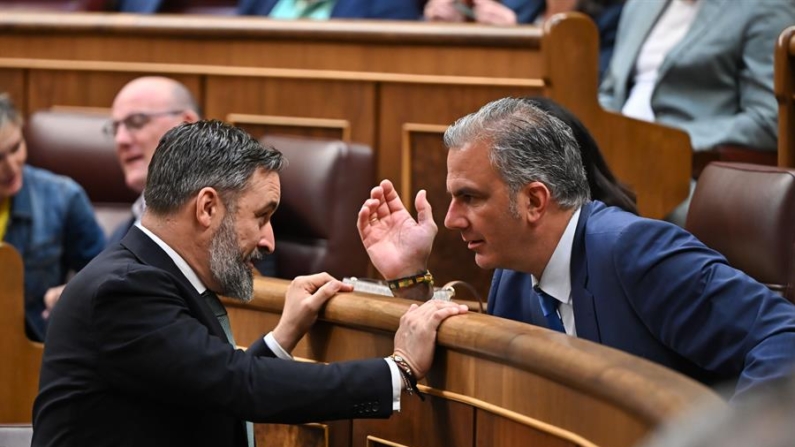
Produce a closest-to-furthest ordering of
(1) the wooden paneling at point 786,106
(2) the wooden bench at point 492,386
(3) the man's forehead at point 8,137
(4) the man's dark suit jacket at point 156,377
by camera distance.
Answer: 1. (2) the wooden bench at point 492,386
2. (4) the man's dark suit jacket at point 156,377
3. (1) the wooden paneling at point 786,106
4. (3) the man's forehead at point 8,137

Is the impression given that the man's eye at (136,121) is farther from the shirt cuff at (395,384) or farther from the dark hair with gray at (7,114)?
the shirt cuff at (395,384)

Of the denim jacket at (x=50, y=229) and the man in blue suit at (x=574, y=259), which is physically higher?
the man in blue suit at (x=574, y=259)

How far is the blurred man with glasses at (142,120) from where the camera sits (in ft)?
9.98

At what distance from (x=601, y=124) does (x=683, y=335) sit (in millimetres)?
1239

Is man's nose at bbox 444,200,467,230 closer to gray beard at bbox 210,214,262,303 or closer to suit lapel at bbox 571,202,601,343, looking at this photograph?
suit lapel at bbox 571,202,601,343

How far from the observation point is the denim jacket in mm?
2994

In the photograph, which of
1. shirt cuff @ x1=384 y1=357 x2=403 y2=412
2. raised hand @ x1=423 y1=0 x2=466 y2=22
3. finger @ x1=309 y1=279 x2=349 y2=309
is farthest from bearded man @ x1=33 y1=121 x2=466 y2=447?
raised hand @ x1=423 y1=0 x2=466 y2=22

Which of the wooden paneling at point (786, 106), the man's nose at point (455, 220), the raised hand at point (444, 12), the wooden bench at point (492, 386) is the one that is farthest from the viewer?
the raised hand at point (444, 12)

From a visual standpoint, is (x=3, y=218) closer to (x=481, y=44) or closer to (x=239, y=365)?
(x=481, y=44)

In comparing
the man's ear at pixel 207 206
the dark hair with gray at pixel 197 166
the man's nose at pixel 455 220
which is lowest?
the man's nose at pixel 455 220

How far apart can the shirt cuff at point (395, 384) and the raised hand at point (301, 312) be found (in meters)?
0.23

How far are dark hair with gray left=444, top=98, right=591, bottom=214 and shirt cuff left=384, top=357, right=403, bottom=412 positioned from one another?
31cm

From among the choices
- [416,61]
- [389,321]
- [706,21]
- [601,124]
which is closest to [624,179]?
[601,124]

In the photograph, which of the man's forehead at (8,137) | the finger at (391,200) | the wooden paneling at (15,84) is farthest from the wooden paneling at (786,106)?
the wooden paneling at (15,84)
